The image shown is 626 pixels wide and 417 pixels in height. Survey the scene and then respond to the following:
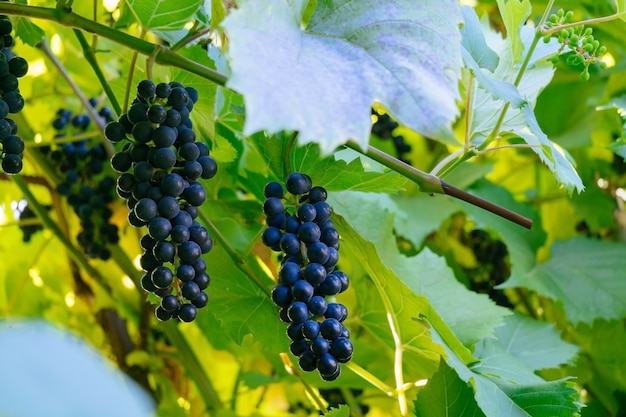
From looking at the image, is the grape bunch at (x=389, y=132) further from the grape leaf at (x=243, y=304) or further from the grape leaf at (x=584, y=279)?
the grape leaf at (x=243, y=304)

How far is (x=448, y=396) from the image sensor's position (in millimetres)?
622

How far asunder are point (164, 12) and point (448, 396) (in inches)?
15.5

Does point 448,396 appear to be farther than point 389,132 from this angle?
No

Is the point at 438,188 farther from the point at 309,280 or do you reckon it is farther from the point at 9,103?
the point at 9,103

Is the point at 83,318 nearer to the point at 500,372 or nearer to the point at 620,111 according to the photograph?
the point at 500,372

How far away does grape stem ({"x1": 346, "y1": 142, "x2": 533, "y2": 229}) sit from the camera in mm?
512

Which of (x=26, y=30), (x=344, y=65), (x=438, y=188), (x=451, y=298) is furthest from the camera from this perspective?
(x=451, y=298)

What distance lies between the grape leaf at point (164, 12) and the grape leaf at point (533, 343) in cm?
49

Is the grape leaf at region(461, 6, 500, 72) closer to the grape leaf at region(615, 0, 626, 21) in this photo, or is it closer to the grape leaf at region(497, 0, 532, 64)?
the grape leaf at region(497, 0, 532, 64)

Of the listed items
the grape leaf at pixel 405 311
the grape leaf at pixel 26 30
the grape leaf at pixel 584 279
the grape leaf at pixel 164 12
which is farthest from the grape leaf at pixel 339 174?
the grape leaf at pixel 584 279

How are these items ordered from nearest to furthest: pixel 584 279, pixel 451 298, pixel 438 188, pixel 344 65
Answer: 1. pixel 344 65
2. pixel 438 188
3. pixel 451 298
4. pixel 584 279

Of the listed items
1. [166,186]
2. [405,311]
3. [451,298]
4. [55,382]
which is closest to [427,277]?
[451,298]

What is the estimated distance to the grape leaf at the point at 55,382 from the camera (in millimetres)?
141

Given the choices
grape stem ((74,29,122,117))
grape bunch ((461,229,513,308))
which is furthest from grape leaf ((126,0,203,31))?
grape bunch ((461,229,513,308))
